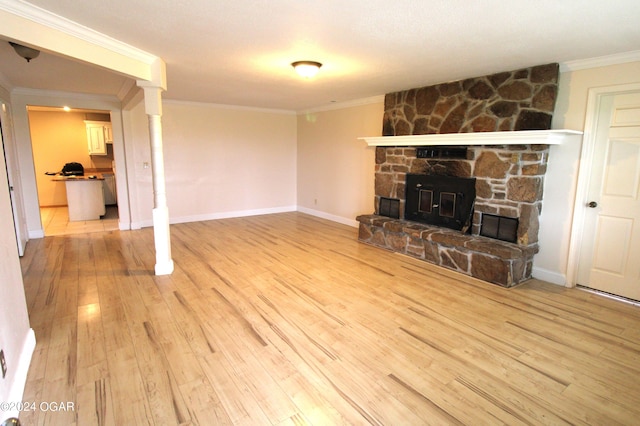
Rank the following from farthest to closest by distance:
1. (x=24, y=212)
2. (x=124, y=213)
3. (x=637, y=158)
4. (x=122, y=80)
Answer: (x=124, y=213), (x=24, y=212), (x=122, y=80), (x=637, y=158)

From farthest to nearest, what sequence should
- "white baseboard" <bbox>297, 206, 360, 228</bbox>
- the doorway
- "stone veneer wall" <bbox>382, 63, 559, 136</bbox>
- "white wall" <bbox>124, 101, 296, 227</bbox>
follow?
the doorway → "white baseboard" <bbox>297, 206, 360, 228</bbox> → "white wall" <bbox>124, 101, 296, 227</bbox> → "stone veneer wall" <bbox>382, 63, 559, 136</bbox>

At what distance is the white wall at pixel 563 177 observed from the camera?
348 centimetres

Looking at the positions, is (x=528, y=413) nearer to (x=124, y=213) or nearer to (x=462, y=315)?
(x=462, y=315)

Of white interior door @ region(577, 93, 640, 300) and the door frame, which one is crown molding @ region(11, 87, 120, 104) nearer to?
the door frame

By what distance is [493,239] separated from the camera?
408 centimetres

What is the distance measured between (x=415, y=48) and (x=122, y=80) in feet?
13.1

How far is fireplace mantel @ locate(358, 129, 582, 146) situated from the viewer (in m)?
3.50

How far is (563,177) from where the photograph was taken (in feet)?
12.2

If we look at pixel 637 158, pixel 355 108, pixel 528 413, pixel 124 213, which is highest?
pixel 355 108

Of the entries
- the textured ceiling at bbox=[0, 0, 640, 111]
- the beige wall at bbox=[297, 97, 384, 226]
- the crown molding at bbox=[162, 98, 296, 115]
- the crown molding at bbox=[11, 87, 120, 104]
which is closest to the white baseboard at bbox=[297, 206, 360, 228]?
the beige wall at bbox=[297, 97, 384, 226]

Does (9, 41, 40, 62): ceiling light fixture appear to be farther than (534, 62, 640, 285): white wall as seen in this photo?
No

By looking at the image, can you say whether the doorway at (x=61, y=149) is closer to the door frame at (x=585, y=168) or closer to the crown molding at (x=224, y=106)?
the crown molding at (x=224, y=106)

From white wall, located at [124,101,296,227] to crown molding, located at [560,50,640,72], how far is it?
18.7 ft

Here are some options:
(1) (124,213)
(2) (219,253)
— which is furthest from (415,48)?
(1) (124,213)
